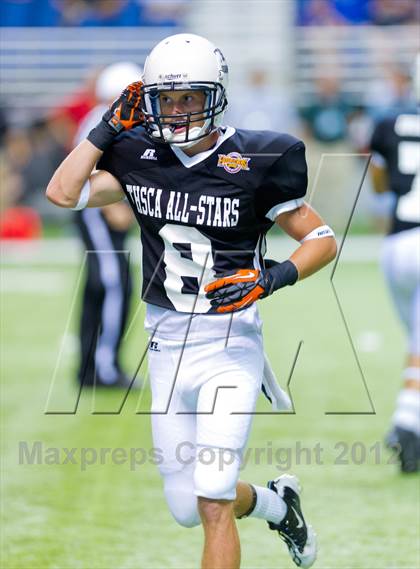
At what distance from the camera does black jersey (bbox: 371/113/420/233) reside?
5.48 m

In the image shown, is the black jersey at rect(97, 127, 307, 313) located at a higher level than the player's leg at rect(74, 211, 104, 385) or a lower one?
higher

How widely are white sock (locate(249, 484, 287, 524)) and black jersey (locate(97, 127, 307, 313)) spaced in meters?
0.71

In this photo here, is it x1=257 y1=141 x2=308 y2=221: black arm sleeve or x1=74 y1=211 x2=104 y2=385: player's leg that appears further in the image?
x1=74 y1=211 x2=104 y2=385: player's leg

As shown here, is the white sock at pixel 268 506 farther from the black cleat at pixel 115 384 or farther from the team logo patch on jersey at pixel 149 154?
the black cleat at pixel 115 384

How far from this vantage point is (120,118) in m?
3.65

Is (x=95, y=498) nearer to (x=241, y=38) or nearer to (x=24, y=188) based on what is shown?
(x=24, y=188)

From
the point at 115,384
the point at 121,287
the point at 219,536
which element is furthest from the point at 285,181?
the point at 115,384

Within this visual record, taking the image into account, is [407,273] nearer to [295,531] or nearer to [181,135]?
[295,531]

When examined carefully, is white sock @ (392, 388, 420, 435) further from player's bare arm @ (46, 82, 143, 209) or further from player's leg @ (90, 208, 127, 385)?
player's leg @ (90, 208, 127, 385)

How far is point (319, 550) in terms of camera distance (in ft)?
13.8

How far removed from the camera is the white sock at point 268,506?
12.7ft

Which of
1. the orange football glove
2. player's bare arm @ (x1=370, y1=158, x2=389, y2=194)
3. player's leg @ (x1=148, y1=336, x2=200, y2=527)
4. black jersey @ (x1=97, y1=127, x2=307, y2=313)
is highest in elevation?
black jersey @ (x1=97, y1=127, x2=307, y2=313)

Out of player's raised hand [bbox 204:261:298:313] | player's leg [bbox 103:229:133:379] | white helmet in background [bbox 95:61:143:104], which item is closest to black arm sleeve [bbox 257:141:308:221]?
player's raised hand [bbox 204:261:298:313]

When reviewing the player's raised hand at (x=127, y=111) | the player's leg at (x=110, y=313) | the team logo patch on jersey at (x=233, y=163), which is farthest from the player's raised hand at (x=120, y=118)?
the player's leg at (x=110, y=313)
